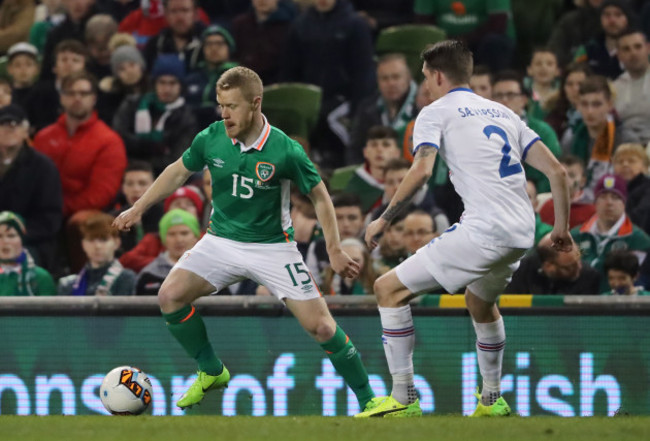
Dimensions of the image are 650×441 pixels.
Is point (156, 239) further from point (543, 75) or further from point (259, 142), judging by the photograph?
point (543, 75)

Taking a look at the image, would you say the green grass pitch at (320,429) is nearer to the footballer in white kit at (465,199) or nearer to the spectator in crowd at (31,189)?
the footballer in white kit at (465,199)

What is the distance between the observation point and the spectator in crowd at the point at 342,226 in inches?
418

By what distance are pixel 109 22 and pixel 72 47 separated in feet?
2.77

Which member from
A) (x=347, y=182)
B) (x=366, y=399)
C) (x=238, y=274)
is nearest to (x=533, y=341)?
(x=366, y=399)

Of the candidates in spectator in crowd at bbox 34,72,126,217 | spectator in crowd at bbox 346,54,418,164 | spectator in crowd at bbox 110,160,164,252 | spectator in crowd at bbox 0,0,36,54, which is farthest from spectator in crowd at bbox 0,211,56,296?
spectator in crowd at bbox 0,0,36,54

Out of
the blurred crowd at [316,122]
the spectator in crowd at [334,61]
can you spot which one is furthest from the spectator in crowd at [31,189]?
the spectator in crowd at [334,61]

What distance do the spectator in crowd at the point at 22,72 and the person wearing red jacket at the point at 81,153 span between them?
151 cm

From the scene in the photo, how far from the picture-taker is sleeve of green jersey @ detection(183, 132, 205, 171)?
8203 millimetres

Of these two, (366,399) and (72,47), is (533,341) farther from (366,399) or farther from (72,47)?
(72,47)

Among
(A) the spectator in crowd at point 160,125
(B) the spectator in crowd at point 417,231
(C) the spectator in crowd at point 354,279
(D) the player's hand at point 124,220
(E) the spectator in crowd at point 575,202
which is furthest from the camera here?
(A) the spectator in crowd at point 160,125

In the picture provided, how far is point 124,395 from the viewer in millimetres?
8297

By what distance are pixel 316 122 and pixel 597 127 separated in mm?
2939

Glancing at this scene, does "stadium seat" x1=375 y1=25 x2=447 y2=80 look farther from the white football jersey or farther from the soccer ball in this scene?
the soccer ball

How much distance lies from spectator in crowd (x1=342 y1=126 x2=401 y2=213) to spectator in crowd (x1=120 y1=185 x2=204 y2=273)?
54.2 inches
